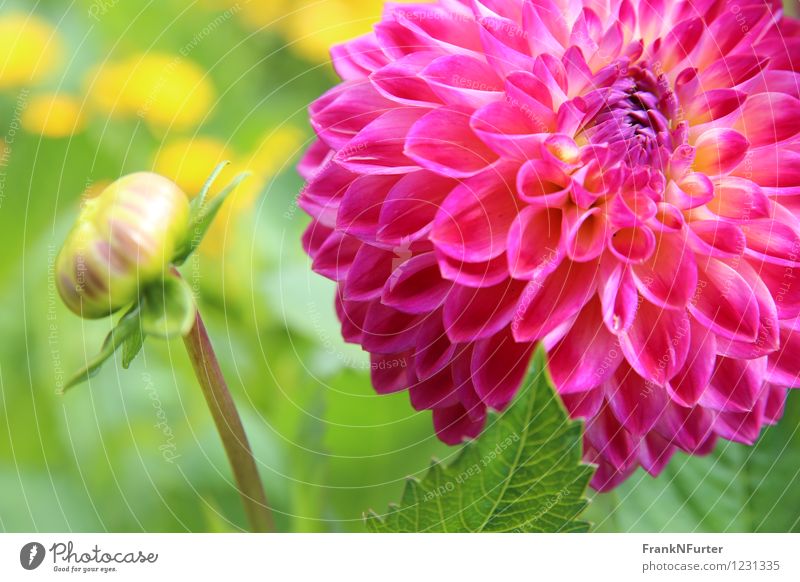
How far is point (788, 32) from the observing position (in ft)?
1.19

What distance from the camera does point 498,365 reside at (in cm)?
32

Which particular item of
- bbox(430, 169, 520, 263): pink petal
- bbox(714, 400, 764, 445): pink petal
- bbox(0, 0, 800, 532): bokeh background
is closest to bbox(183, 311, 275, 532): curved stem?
bbox(0, 0, 800, 532): bokeh background

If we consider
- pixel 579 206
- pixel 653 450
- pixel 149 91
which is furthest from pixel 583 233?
pixel 149 91

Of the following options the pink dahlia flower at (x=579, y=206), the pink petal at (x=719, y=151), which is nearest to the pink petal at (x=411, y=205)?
the pink dahlia flower at (x=579, y=206)

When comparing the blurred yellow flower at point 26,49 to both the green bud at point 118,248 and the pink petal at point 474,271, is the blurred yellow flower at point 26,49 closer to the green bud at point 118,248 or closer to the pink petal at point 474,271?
the green bud at point 118,248

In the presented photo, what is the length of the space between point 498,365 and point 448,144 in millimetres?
91

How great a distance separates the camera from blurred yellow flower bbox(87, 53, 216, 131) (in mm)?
429

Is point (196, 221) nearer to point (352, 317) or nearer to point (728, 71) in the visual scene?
point (352, 317)

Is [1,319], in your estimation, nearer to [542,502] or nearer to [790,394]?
[542,502]

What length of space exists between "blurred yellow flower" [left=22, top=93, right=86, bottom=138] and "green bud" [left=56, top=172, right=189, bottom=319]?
132 mm

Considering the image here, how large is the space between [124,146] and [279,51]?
0.10m

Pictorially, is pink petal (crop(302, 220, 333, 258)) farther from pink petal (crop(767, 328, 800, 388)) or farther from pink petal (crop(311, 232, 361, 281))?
pink petal (crop(767, 328, 800, 388))
